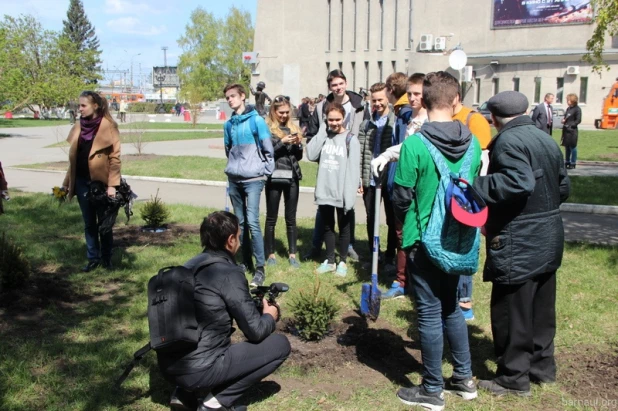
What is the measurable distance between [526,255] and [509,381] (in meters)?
0.83

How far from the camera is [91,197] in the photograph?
6.29 meters

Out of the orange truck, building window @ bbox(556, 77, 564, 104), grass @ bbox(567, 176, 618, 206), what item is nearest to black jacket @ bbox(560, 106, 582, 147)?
grass @ bbox(567, 176, 618, 206)

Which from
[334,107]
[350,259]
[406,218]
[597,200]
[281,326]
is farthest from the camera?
[597,200]

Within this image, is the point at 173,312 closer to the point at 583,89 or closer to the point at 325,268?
the point at 325,268

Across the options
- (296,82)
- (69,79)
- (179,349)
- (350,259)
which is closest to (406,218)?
(179,349)

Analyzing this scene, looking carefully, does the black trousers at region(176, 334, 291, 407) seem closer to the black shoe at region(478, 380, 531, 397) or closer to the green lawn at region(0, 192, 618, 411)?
the green lawn at region(0, 192, 618, 411)

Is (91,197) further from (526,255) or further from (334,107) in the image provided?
(526,255)

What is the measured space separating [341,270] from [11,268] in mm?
3243

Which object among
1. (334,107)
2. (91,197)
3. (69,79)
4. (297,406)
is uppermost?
(69,79)

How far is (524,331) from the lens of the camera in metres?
3.86

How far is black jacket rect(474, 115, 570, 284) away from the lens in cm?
370

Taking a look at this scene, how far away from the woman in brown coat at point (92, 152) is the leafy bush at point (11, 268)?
841 millimetres

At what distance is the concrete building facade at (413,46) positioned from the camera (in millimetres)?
43188

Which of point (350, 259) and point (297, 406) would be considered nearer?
point (297, 406)
